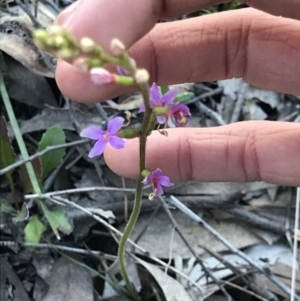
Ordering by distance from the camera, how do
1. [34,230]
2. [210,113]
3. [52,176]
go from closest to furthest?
[34,230] → [52,176] → [210,113]

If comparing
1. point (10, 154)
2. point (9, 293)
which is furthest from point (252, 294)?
point (10, 154)

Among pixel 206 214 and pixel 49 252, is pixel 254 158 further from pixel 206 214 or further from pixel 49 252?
pixel 49 252

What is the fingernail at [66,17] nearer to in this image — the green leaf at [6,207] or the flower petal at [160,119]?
the flower petal at [160,119]

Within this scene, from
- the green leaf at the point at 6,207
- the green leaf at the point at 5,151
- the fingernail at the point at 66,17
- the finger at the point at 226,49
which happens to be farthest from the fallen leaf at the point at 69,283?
the fingernail at the point at 66,17

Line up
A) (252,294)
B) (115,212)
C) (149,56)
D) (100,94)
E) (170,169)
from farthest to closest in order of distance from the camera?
(115,212) < (252,294) < (170,169) < (149,56) < (100,94)

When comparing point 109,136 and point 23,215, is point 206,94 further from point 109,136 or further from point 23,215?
point 109,136

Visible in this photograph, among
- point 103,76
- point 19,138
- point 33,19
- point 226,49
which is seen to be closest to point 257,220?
point 226,49

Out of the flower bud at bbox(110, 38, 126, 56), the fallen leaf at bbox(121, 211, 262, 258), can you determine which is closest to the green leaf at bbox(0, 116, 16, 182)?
the fallen leaf at bbox(121, 211, 262, 258)
